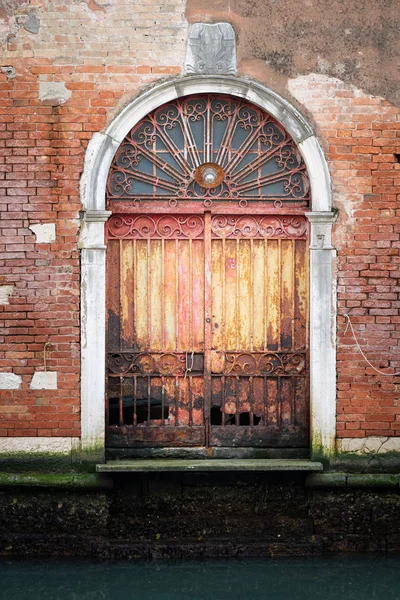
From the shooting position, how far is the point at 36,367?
752 cm

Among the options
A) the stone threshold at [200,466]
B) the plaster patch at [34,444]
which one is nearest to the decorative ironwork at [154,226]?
the plaster patch at [34,444]

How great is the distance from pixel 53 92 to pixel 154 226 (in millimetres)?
1438

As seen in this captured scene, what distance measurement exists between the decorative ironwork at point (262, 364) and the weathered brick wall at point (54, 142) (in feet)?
4.47

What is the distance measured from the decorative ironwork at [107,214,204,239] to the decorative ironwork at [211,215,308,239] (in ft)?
Result: 0.53

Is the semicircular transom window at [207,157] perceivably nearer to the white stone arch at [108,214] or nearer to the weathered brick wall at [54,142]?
the white stone arch at [108,214]

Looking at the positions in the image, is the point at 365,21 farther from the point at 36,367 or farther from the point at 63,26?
the point at 36,367

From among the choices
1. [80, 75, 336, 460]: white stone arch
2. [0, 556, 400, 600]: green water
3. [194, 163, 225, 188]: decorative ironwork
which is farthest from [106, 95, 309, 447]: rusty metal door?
[0, 556, 400, 600]: green water

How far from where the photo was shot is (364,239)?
7602 millimetres

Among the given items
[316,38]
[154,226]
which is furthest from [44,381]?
[316,38]

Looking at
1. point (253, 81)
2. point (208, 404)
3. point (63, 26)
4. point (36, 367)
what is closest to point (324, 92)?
point (253, 81)

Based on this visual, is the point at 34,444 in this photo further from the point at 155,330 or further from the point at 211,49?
the point at 211,49

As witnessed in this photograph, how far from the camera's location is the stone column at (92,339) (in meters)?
7.51

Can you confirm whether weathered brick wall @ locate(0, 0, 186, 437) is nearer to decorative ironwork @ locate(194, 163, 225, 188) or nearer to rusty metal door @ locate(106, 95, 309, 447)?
rusty metal door @ locate(106, 95, 309, 447)

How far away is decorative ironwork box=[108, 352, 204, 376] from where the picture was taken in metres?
7.74
